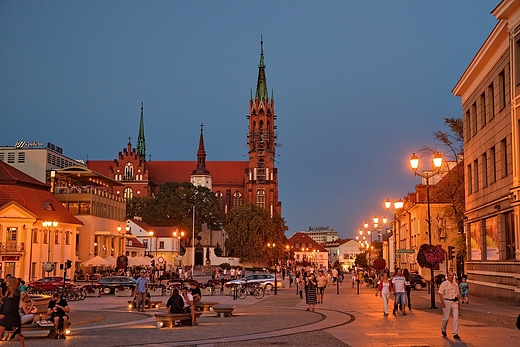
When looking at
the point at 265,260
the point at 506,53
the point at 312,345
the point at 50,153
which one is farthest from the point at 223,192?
the point at 312,345

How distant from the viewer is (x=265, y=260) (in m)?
112

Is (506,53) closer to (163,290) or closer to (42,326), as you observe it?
(42,326)

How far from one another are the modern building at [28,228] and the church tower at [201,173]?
91496 millimetres

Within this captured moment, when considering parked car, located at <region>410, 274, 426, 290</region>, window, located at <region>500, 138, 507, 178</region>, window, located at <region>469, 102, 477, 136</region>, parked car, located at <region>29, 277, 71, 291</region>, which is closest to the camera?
window, located at <region>500, 138, 507, 178</region>

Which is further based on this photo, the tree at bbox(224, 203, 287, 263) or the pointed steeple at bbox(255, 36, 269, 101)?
the pointed steeple at bbox(255, 36, 269, 101)

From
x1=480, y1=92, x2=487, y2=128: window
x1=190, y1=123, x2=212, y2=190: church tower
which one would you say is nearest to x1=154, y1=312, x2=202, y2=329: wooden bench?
x1=480, y1=92, x2=487, y2=128: window

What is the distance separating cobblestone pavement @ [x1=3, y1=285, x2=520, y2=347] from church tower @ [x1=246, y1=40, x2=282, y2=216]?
127577 mm

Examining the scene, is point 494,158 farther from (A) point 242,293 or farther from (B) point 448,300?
(A) point 242,293

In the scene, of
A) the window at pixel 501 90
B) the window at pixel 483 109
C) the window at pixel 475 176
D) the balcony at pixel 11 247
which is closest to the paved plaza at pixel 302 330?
the window at pixel 501 90

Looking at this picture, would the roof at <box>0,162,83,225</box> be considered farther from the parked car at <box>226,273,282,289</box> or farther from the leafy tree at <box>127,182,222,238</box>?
the leafy tree at <box>127,182,222,238</box>

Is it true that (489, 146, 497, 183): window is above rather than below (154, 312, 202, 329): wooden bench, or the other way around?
above

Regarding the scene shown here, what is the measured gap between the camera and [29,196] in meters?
68.4

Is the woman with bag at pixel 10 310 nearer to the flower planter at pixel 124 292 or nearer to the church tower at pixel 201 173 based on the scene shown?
the flower planter at pixel 124 292

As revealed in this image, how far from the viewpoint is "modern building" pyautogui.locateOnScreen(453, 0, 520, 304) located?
27.3 m
